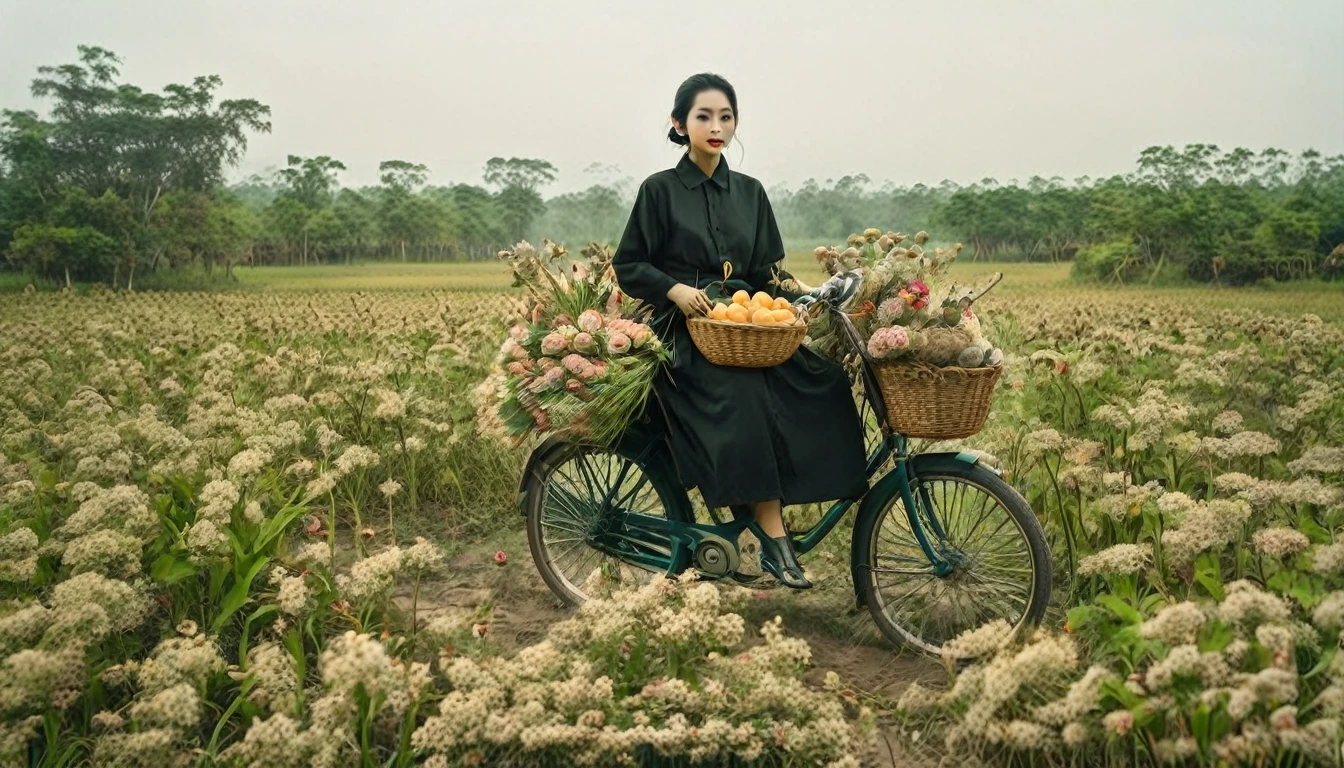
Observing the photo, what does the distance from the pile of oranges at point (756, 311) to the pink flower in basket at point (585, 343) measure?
462mm

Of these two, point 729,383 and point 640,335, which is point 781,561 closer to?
point 729,383

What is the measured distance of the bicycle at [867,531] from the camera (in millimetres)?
3271

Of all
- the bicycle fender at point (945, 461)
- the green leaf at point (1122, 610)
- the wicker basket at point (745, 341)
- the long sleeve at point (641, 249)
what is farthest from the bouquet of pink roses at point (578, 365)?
the green leaf at point (1122, 610)

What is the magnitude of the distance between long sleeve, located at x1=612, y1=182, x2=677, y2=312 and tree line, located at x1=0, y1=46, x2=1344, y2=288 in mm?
4483

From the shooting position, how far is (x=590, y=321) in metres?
3.55

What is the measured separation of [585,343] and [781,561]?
1.02m

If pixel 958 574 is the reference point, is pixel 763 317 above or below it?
above

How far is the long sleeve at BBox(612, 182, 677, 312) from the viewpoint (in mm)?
3539

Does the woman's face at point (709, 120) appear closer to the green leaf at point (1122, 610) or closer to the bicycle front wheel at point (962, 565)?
the bicycle front wheel at point (962, 565)

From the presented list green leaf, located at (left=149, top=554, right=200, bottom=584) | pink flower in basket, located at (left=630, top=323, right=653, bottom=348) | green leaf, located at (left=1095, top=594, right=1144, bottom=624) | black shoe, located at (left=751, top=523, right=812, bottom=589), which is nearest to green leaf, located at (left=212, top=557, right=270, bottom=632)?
green leaf, located at (left=149, top=554, right=200, bottom=584)

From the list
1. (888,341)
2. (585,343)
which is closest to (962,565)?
(888,341)

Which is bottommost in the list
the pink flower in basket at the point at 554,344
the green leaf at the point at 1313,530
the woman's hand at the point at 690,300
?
the green leaf at the point at 1313,530

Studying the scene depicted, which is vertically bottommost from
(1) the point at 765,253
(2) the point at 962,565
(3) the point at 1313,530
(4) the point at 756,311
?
(2) the point at 962,565

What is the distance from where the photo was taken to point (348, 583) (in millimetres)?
3002
